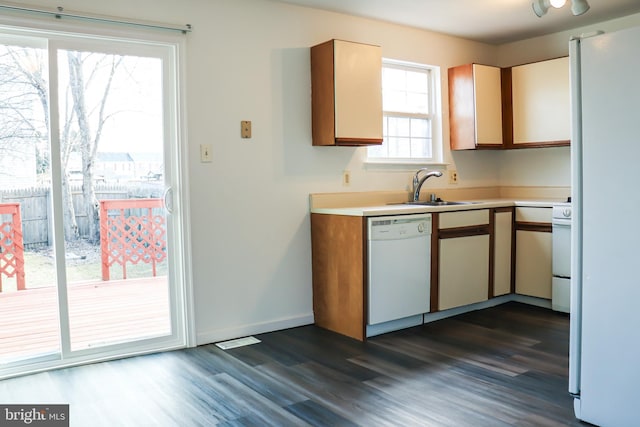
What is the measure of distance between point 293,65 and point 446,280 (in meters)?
1.91

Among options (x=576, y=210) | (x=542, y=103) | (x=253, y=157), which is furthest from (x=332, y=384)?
(x=542, y=103)

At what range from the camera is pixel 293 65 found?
3848 millimetres

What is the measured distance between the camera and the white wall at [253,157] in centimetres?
346

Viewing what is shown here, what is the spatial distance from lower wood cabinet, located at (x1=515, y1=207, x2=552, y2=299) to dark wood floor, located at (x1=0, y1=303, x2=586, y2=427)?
755 millimetres

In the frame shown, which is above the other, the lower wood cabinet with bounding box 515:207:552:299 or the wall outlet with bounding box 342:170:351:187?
the wall outlet with bounding box 342:170:351:187

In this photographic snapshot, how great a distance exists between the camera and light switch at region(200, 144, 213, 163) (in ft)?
11.4

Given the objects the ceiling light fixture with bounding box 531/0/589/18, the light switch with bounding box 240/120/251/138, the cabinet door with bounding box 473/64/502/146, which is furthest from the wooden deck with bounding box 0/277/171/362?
the ceiling light fixture with bounding box 531/0/589/18

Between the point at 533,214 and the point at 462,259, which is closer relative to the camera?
the point at 462,259

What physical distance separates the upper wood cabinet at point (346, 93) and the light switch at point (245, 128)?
51 centimetres

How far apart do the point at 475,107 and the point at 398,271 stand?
1765 millimetres

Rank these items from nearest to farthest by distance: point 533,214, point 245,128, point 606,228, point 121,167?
point 606,228
point 121,167
point 245,128
point 533,214

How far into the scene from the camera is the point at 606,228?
225cm

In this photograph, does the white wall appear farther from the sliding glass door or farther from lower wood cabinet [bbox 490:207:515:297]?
lower wood cabinet [bbox 490:207:515:297]

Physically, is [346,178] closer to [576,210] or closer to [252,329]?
[252,329]
